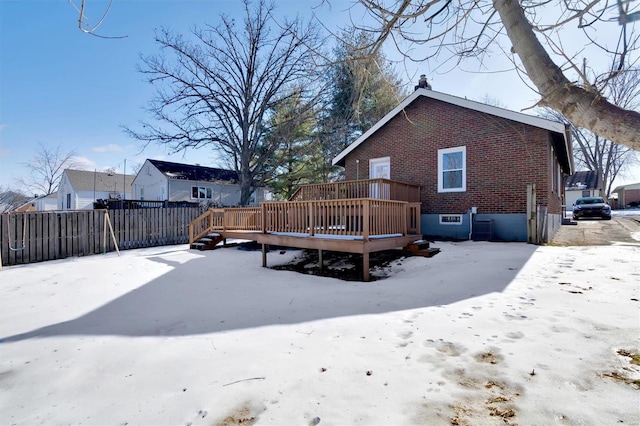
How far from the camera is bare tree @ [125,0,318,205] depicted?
19891 mm

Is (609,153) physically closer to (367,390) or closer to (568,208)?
(568,208)

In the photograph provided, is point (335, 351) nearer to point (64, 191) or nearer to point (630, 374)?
point (630, 374)

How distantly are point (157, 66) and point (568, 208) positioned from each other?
1876 inches

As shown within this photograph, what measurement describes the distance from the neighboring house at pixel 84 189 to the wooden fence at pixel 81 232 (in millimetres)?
23271

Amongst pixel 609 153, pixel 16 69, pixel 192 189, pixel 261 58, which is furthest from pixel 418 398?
pixel 609 153

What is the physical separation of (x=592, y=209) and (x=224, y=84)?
26.9 meters

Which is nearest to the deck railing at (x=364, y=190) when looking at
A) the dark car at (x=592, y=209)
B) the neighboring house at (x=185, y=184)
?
the dark car at (x=592, y=209)

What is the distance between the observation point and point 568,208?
38.0 meters

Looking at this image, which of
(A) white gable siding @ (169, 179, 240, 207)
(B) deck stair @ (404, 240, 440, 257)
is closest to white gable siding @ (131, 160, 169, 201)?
(A) white gable siding @ (169, 179, 240, 207)

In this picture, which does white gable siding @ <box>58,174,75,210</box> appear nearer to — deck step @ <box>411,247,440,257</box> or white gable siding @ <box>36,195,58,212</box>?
white gable siding @ <box>36,195,58,212</box>

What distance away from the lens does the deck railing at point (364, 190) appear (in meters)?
9.62

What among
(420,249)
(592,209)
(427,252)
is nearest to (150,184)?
(420,249)

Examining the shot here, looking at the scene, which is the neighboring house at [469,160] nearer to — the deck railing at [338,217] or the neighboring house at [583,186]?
the deck railing at [338,217]

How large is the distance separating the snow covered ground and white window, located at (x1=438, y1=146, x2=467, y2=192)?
521 cm
